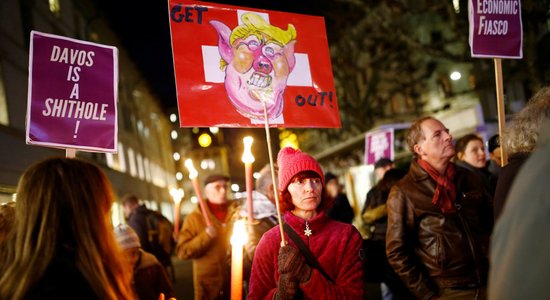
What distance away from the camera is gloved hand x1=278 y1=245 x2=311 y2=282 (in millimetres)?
3094

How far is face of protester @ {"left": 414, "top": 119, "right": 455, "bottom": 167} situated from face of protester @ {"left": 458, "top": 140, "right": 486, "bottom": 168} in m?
2.18

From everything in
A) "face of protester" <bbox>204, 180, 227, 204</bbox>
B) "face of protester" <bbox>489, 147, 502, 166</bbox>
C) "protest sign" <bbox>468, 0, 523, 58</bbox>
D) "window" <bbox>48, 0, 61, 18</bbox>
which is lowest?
"face of protester" <bbox>204, 180, 227, 204</bbox>

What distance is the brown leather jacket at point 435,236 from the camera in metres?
3.74

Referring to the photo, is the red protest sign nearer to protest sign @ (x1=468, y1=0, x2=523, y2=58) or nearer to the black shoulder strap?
the black shoulder strap

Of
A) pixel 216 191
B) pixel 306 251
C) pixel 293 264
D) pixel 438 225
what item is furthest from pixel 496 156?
pixel 293 264

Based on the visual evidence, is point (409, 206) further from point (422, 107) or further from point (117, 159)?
point (422, 107)

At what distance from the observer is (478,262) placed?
372cm

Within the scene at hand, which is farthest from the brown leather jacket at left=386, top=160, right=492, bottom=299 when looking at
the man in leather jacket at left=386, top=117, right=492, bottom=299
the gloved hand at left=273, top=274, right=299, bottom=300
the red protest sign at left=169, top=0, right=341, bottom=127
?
the gloved hand at left=273, top=274, right=299, bottom=300

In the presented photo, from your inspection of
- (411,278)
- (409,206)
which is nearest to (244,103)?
(409,206)

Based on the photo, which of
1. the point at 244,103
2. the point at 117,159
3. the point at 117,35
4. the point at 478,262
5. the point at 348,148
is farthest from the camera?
the point at 117,35

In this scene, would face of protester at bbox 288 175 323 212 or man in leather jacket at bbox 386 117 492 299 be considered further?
man in leather jacket at bbox 386 117 492 299

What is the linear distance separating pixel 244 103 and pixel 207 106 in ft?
1.01

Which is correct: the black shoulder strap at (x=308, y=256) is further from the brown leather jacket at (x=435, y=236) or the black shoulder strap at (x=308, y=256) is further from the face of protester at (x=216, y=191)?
the face of protester at (x=216, y=191)

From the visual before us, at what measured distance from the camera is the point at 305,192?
3.50 metres
